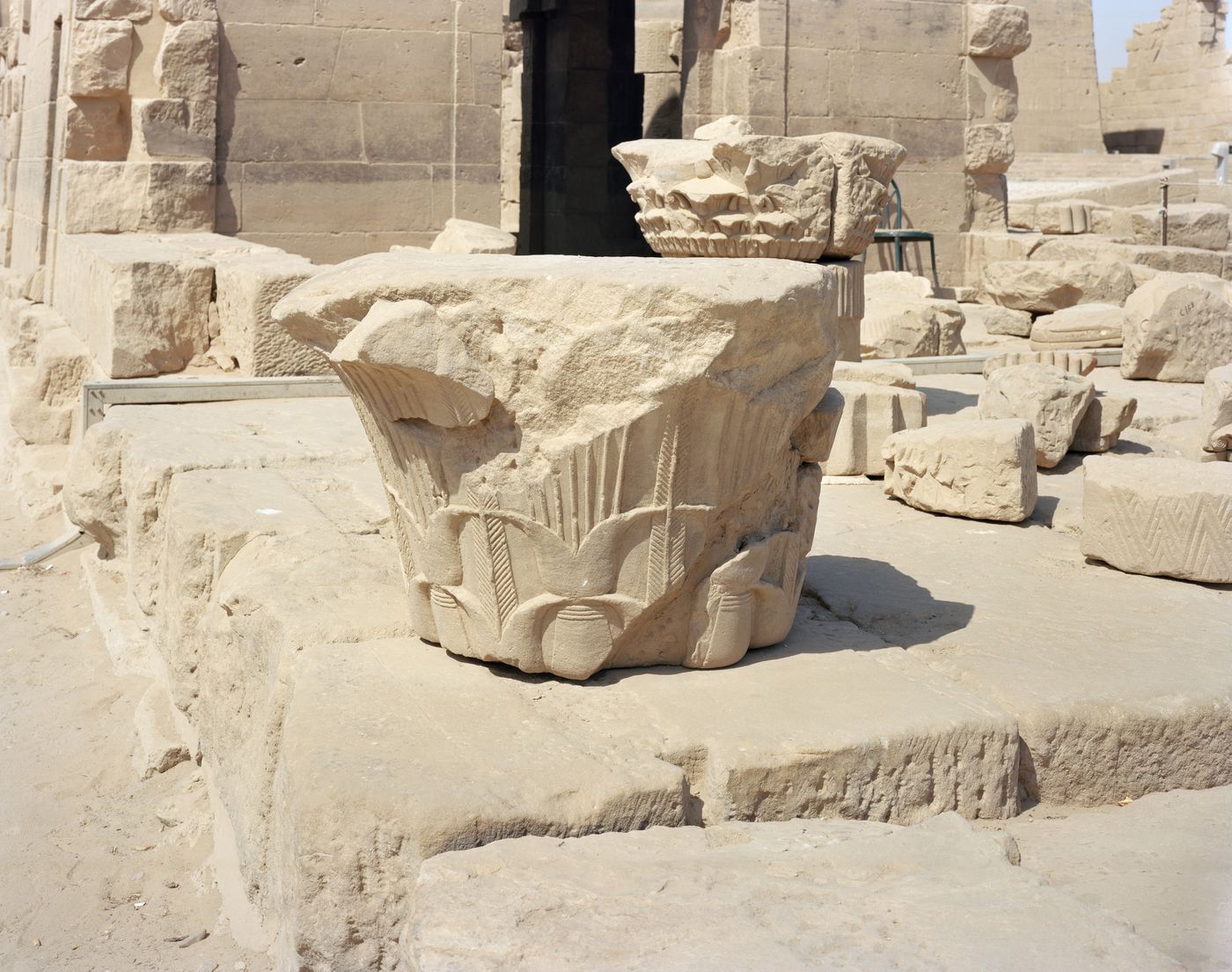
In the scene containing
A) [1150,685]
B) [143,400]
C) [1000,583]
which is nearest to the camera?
[1150,685]

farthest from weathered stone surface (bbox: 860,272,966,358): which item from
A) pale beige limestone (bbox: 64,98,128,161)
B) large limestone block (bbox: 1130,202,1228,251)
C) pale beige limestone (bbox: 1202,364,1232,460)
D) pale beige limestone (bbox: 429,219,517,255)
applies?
large limestone block (bbox: 1130,202,1228,251)

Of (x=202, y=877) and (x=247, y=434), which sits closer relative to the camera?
(x=202, y=877)

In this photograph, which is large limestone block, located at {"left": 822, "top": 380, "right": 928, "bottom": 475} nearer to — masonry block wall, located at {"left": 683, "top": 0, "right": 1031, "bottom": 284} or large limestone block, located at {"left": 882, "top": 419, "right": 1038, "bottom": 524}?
large limestone block, located at {"left": 882, "top": 419, "right": 1038, "bottom": 524}

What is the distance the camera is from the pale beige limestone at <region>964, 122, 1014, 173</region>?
33.3ft

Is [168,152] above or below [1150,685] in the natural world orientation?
above

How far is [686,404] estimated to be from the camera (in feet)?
8.05

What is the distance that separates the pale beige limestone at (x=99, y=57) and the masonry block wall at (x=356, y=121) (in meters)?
0.61

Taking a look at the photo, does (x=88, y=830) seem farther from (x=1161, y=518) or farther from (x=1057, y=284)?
(x=1057, y=284)

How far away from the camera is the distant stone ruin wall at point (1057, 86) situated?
1872 centimetres

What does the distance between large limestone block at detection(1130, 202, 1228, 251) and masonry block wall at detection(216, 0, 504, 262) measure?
6.45 metres

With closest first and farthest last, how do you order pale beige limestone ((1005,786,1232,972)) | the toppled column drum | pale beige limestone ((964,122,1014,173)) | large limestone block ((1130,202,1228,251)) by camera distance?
pale beige limestone ((1005,786,1232,972)) < the toppled column drum < pale beige limestone ((964,122,1014,173)) < large limestone block ((1130,202,1228,251))

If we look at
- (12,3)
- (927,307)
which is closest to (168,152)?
(12,3)

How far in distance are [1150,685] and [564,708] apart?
1.26 m

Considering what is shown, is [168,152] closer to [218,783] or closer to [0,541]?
[0,541]
